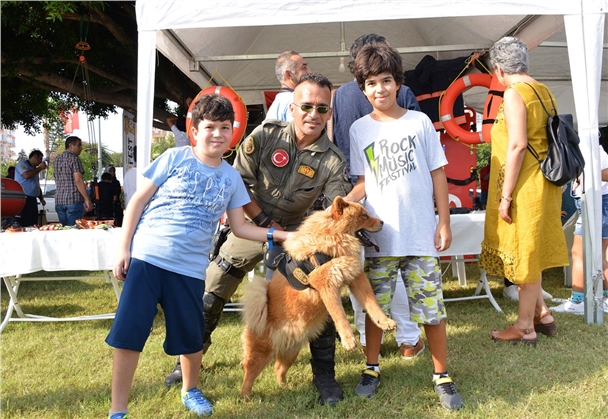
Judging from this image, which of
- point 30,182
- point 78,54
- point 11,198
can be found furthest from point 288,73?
point 30,182

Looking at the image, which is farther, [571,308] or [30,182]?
Answer: [30,182]

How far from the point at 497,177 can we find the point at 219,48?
463 cm

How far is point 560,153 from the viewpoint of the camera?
10.6 feet

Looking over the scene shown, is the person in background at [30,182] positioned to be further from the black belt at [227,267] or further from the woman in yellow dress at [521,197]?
the woman in yellow dress at [521,197]

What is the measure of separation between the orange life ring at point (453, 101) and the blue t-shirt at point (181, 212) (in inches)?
169

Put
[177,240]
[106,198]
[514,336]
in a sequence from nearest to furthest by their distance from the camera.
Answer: [177,240], [514,336], [106,198]

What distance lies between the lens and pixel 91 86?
35.2ft

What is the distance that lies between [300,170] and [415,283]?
921 mm

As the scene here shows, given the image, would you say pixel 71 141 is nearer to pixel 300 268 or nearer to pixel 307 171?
pixel 307 171

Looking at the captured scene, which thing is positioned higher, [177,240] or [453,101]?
[453,101]

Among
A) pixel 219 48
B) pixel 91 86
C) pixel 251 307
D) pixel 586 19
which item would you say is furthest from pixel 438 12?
pixel 91 86

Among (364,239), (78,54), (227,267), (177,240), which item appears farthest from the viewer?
(78,54)

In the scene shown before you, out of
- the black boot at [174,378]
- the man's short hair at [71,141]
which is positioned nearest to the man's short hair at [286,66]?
the black boot at [174,378]

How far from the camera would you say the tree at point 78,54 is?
26.1 ft
